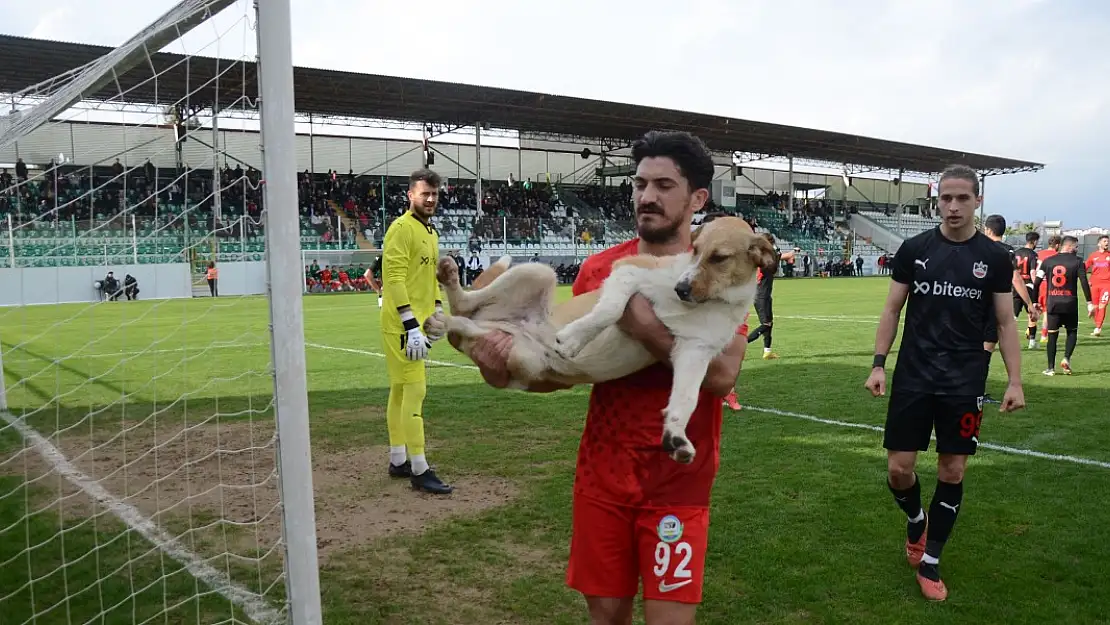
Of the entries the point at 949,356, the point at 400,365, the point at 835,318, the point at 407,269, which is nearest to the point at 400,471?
the point at 400,365

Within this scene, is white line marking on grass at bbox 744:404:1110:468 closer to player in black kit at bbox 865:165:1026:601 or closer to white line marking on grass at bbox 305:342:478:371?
player in black kit at bbox 865:165:1026:601

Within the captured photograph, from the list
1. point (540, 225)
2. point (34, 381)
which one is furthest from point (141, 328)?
point (540, 225)

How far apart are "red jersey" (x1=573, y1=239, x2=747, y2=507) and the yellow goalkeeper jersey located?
3.31 m

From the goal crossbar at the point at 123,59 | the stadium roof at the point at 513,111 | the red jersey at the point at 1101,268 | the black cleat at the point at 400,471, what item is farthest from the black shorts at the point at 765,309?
the stadium roof at the point at 513,111

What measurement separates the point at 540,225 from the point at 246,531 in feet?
121

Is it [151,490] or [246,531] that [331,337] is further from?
[246,531]

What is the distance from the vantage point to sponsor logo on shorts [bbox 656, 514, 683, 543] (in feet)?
7.73

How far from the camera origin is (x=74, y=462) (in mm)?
6871

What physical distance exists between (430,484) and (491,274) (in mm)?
3650

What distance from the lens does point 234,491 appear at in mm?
6133

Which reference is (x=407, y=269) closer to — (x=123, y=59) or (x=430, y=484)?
(x=430, y=484)

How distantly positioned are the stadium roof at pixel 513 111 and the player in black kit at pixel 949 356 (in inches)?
789

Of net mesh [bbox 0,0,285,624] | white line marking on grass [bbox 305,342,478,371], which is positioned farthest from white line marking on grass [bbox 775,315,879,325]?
net mesh [bbox 0,0,285,624]

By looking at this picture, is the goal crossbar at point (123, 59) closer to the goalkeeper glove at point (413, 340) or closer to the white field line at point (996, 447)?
the goalkeeper glove at point (413, 340)
